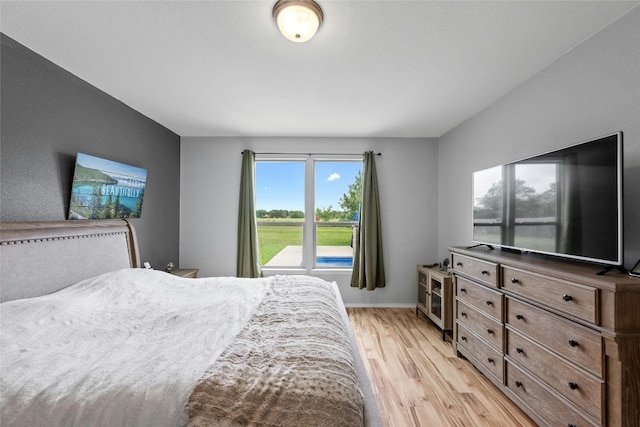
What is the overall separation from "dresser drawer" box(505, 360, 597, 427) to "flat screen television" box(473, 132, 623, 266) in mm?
823

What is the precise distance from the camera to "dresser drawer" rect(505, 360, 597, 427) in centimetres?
158

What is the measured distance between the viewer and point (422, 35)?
6.10 ft

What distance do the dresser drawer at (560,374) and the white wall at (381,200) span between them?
226cm

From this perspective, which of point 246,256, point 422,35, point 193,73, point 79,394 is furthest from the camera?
point 246,256

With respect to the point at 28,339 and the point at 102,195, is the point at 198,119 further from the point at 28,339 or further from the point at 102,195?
the point at 28,339

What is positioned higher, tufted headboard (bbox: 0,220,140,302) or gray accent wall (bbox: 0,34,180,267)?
gray accent wall (bbox: 0,34,180,267)

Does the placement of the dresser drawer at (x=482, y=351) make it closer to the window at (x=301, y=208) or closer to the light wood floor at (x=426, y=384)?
the light wood floor at (x=426, y=384)

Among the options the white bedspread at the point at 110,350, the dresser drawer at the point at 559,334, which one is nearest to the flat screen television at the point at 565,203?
the dresser drawer at the point at 559,334

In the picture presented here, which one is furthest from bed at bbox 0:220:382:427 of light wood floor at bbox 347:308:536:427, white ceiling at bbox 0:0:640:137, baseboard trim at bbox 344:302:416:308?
baseboard trim at bbox 344:302:416:308

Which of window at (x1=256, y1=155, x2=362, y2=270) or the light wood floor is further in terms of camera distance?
window at (x1=256, y1=155, x2=362, y2=270)

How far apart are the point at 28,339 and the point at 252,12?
6.59ft

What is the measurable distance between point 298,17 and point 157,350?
5.93 ft

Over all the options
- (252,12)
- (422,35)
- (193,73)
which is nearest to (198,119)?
(193,73)

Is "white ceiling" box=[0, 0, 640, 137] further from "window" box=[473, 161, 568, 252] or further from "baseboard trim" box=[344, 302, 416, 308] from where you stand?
"baseboard trim" box=[344, 302, 416, 308]
